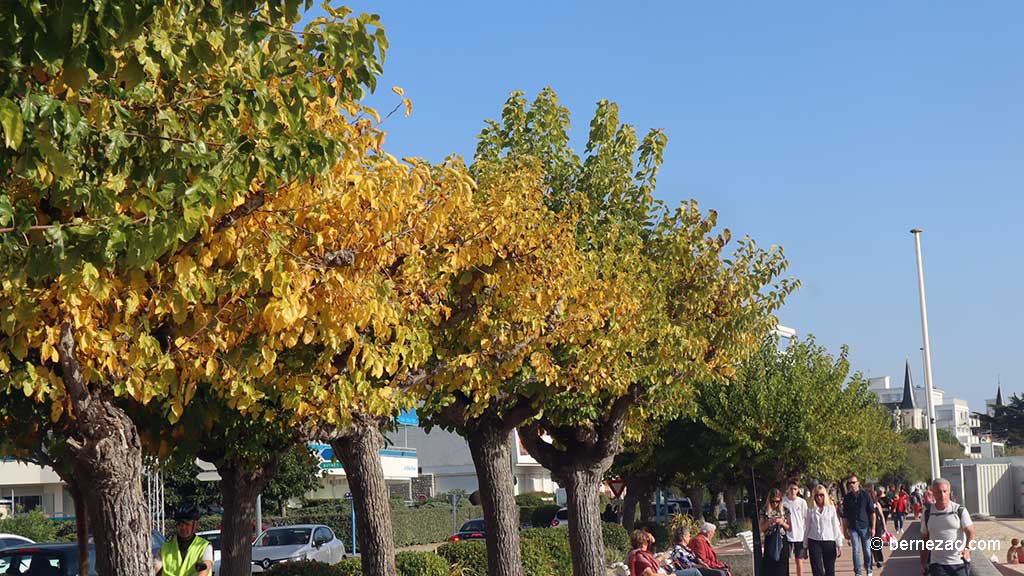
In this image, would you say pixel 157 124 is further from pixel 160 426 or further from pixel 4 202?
pixel 160 426

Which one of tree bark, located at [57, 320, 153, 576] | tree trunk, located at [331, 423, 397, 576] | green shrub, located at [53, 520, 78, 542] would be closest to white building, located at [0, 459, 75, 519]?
green shrub, located at [53, 520, 78, 542]

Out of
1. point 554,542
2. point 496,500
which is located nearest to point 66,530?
point 554,542

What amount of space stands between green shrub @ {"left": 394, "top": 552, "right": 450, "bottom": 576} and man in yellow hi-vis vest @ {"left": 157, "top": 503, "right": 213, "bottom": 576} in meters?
8.38

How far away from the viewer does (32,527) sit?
40.2m

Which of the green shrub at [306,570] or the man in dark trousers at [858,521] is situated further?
the man in dark trousers at [858,521]

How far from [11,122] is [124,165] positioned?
1.84 metres

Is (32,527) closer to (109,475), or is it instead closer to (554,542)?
(554,542)

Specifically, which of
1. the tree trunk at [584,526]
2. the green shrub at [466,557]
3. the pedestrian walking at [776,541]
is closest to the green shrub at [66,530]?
the green shrub at [466,557]

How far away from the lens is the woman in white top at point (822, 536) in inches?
642

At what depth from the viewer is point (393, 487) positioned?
73.1 m

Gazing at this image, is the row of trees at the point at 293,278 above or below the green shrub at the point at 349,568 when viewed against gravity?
above

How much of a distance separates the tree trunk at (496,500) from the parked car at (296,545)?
10.3 m

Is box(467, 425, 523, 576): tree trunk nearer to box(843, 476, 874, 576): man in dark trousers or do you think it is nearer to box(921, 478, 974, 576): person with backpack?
box(843, 476, 874, 576): man in dark trousers

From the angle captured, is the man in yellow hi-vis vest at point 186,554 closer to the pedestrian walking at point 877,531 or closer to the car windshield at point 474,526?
the pedestrian walking at point 877,531
